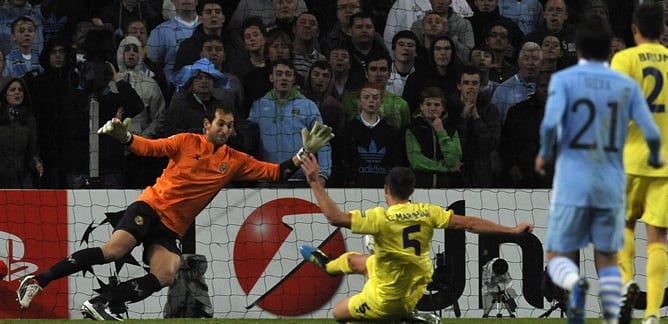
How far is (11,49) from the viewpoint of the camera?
1285 centimetres

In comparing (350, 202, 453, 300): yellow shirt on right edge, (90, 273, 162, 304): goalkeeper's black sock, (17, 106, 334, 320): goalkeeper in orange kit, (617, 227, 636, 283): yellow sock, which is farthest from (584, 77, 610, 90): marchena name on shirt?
(90, 273, 162, 304): goalkeeper's black sock

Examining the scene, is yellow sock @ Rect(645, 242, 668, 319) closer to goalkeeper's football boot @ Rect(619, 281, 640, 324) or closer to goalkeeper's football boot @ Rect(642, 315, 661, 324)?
goalkeeper's football boot @ Rect(642, 315, 661, 324)

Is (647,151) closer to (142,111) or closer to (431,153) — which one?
(431,153)

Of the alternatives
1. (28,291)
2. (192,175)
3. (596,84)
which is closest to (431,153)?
(192,175)

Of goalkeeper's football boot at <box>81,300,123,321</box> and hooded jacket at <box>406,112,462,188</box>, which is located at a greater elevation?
hooded jacket at <box>406,112,462,188</box>

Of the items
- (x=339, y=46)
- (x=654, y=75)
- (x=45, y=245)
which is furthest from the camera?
(x=339, y=46)

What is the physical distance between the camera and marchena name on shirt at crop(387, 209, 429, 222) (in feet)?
30.3

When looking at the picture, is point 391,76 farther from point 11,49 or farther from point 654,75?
point 654,75

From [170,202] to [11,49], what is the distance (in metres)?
3.02

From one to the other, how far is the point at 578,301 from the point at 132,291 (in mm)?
4864

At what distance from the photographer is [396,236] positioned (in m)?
9.26

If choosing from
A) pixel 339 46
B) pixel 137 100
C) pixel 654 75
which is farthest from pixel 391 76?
pixel 654 75

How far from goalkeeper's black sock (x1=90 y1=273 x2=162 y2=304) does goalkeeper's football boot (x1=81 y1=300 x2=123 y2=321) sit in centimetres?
5

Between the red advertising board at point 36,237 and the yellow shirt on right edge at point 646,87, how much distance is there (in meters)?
5.91
